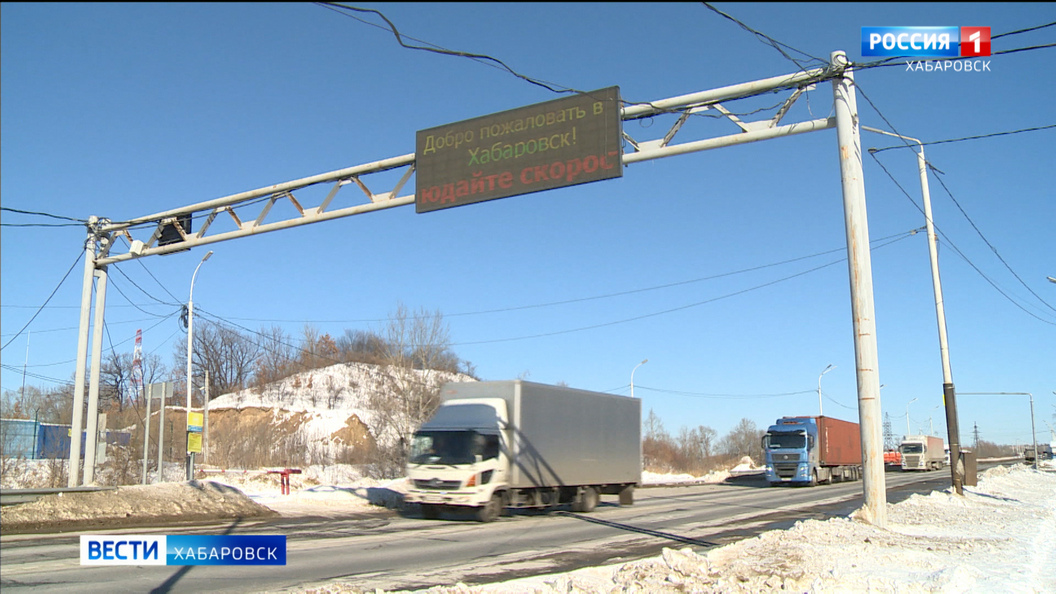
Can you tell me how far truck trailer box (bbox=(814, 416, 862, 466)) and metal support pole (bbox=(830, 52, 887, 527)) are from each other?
1015 inches

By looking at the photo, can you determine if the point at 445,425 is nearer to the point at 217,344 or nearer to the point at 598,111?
the point at 598,111

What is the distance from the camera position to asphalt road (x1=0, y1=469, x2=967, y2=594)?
938 cm

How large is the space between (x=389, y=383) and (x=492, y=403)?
28217mm

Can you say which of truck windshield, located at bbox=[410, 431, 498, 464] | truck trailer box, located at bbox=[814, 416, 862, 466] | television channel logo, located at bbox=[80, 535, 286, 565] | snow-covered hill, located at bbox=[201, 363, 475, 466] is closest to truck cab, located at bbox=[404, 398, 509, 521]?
truck windshield, located at bbox=[410, 431, 498, 464]

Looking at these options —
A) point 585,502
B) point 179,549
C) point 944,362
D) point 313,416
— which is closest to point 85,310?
point 585,502

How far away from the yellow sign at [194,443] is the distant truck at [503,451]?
7479mm

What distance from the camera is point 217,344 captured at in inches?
3661

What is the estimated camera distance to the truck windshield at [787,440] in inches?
1460

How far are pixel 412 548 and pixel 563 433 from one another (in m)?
7.96

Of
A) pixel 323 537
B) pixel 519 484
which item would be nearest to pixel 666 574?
pixel 323 537

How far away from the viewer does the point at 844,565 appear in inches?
369

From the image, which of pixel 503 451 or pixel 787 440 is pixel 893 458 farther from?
pixel 503 451

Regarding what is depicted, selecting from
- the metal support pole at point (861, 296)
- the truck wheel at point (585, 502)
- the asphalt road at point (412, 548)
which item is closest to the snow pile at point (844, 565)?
the metal support pole at point (861, 296)

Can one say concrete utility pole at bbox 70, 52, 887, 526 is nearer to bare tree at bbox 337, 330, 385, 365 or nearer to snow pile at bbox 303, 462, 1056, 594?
snow pile at bbox 303, 462, 1056, 594
